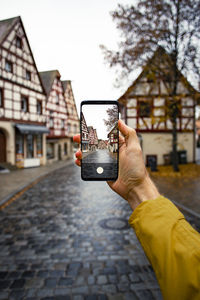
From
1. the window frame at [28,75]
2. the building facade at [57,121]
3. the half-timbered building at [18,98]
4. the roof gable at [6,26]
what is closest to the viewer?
the roof gable at [6,26]

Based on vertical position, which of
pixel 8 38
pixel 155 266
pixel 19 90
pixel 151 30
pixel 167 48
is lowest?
pixel 155 266

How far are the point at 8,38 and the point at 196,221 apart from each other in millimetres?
17260

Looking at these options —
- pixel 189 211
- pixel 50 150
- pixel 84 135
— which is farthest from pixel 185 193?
pixel 50 150

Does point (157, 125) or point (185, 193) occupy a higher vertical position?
point (157, 125)

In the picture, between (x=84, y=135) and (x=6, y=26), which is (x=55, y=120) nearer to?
(x=6, y=26)

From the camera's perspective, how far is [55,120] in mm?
23672

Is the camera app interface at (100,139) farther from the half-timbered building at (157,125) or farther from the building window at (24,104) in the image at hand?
the building window at (24,104)

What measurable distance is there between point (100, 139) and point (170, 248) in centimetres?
71

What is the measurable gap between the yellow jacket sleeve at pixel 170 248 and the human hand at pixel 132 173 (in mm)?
173

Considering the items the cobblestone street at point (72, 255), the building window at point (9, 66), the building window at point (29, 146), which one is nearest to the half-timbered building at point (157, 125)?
the building window at point (29, 146)

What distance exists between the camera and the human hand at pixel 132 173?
1.40 meters

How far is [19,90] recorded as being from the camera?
17641mm

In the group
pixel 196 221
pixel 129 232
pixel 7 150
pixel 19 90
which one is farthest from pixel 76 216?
pixel 19 90

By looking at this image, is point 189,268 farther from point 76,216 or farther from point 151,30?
point 151,30
